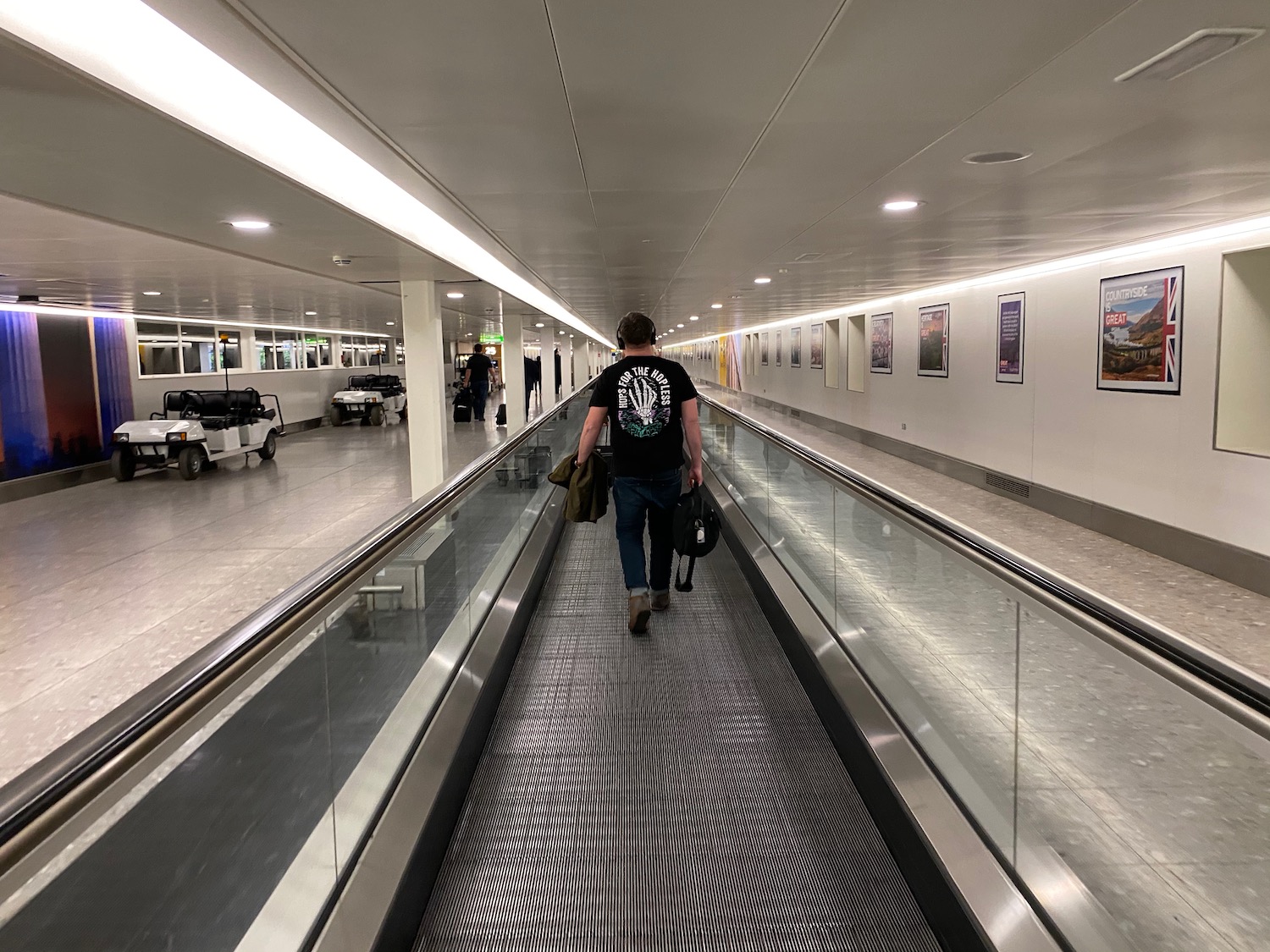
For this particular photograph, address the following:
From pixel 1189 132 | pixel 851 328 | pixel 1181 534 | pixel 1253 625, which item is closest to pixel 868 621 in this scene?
pixel 1189 132

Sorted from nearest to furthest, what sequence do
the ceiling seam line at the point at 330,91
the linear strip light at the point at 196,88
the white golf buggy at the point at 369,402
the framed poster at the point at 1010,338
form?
the linear strip light at the point at 196,88, the ceiling seam line at the point at 330,91, the framed poster at the point at 1010,338, the white golf buggy at the point at 369,402

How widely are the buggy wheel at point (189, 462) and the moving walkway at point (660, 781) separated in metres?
13.0

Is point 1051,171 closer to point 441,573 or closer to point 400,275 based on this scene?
point 441,573

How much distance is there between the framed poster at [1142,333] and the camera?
8.48m

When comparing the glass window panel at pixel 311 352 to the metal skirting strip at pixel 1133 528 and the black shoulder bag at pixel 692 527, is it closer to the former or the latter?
the metal skirting strip at pixel 1133 528

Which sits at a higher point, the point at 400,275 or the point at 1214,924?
the point at 400,275

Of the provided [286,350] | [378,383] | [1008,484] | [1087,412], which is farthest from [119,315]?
[1087,412]

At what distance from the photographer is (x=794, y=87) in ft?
11.8

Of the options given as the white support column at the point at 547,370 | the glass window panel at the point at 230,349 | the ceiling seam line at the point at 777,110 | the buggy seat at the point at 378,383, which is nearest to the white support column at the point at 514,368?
the white support column at the point at 547,370

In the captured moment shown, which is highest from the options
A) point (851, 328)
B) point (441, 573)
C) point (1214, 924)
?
point (851, 328)

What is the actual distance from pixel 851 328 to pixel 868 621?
17.0 meters

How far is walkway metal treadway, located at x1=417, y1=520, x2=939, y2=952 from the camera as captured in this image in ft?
8.05

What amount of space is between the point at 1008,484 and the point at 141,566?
11188 millimetres

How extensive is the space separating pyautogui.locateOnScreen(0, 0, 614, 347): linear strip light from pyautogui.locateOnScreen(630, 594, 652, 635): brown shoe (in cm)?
303
